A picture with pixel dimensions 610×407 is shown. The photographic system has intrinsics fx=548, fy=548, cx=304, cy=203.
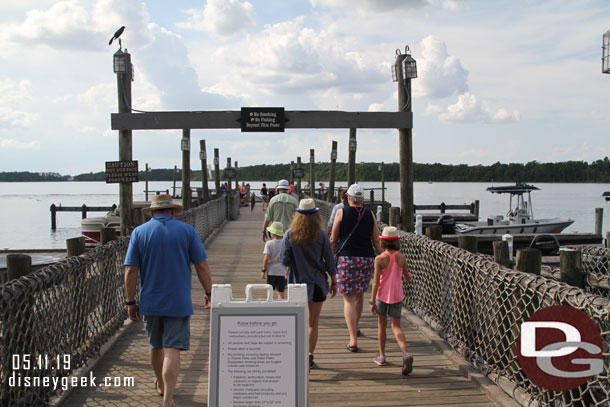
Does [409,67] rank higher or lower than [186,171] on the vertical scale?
higher

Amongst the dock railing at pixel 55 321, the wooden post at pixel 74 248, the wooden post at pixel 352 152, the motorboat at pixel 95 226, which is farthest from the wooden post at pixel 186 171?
the wooden post at pixel 74 248

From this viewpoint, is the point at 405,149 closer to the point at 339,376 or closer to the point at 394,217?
the point at 394,217

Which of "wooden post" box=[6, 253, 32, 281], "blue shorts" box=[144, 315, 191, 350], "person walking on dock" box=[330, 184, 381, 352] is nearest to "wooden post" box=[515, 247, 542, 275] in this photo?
"person walking on dock" box=[330, 184, 381, 352]

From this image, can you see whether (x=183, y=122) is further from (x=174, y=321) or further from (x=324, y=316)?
(x=174, y=321)

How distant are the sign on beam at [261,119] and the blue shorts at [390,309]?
19.6 feet

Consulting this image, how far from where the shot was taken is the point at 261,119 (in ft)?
34.2

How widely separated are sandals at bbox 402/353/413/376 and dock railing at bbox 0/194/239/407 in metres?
2.85

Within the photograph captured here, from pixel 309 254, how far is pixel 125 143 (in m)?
6.30

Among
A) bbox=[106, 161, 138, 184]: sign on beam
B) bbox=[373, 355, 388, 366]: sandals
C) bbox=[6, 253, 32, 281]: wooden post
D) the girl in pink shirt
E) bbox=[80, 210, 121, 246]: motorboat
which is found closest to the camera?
bbox=[6, 253, 32, 281]: wooden post

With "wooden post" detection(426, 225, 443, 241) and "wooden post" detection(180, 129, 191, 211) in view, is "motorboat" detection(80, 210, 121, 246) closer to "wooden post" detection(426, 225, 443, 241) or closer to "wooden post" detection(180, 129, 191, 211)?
"wooden post" detection(180, 129, 191, 211)

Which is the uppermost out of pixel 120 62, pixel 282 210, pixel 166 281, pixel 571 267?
pixel 120 62

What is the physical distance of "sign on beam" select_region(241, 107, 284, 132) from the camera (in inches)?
408
